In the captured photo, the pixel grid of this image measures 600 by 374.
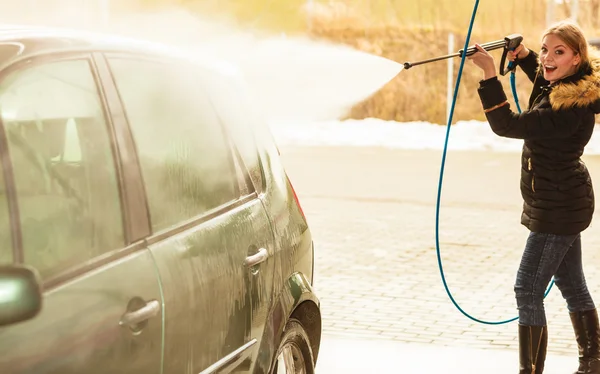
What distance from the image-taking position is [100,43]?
3.26m

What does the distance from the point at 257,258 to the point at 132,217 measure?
0.80 metres

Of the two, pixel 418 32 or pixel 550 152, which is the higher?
pixel 550 152

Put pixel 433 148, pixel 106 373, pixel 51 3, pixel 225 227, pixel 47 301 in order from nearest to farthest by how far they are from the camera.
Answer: pixel 47 301, pixel 106 373, pixel 225 227, pixel 433 148, pixel 51 3

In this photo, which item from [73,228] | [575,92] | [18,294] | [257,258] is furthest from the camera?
[575,92]

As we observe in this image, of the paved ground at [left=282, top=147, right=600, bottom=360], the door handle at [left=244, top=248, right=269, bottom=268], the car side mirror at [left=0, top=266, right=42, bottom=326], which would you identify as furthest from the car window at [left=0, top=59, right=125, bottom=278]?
the paved ground at [left=282, top=147, right=600, bottom=360]

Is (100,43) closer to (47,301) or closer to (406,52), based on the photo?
(47,301)

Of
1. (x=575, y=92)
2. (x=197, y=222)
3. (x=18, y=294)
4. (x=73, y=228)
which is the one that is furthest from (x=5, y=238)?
(x=575, y=92)

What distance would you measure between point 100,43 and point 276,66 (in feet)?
91.7

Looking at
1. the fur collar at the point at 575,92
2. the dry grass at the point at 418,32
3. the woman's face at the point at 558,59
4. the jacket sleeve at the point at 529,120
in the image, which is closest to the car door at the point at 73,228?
the jacket sleeve at the point at 529,120

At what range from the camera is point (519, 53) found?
5.85 metres

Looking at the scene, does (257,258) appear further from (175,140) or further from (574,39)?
(574,39)

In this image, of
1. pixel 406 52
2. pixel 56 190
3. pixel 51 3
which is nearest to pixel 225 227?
pixel 56 190

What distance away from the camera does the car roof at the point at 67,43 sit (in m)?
2.83

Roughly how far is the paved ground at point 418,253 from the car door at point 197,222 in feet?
9.97
